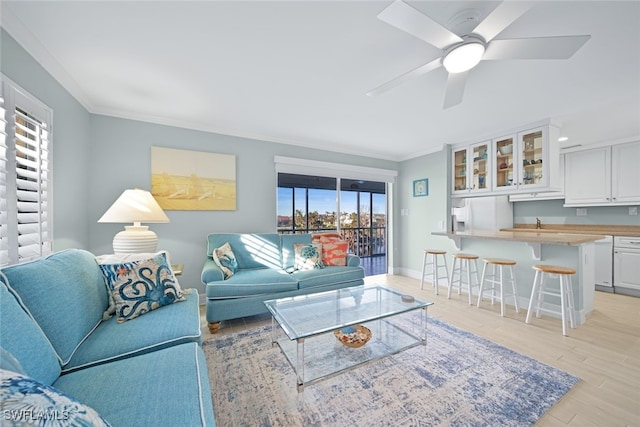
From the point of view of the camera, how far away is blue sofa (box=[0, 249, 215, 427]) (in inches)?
33.3

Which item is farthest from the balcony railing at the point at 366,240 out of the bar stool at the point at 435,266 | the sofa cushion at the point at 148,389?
the sofa cushion at the point at 148,389

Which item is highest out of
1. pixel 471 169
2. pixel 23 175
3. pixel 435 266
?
pixel 471 169

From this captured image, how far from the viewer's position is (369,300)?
7.50ft

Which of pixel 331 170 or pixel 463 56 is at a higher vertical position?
pixel 463 56

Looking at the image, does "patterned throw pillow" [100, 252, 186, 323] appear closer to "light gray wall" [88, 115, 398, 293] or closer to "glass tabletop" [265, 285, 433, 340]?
"glass tabletop" [265, 285, 433, 340]

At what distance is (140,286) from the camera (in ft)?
5.55

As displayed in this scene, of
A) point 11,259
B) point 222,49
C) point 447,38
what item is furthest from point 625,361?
point 11,259

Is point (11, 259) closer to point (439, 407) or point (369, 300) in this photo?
point (369, 300)

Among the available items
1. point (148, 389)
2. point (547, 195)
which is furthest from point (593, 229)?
point (148, 389)

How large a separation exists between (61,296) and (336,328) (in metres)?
1.51

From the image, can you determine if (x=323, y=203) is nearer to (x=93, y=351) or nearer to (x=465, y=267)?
(x=465, y=267)

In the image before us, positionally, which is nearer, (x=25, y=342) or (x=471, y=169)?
(x=25, y=342)

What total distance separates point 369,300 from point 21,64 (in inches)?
124

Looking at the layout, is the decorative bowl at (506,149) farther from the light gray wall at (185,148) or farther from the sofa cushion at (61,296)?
the sofa cushion at (61,296)
